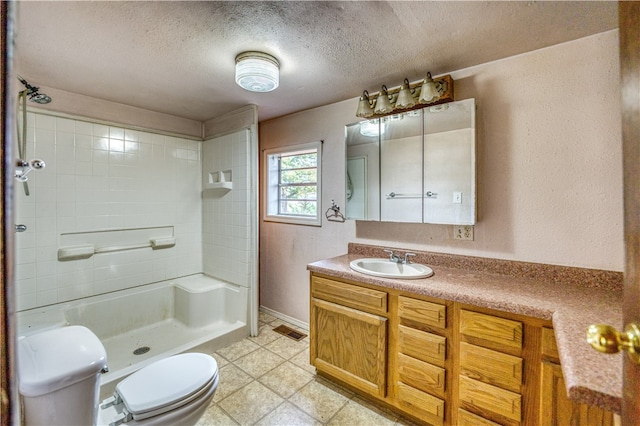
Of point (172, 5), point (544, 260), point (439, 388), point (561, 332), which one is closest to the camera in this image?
point (561, 332)

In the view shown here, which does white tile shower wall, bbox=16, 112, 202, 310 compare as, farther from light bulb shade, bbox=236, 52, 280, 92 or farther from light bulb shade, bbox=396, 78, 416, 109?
light bulb shade, bbox=396, 78, 416, 109

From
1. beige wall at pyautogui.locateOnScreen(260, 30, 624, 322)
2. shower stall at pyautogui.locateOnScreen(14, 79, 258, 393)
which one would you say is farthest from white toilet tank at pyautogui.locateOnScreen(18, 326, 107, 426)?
beige wall at pyautogui.locateOnScreen(260, 30, 624, 322)

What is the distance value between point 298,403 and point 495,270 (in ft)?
4.96

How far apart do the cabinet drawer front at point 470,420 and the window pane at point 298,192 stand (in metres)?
1.91

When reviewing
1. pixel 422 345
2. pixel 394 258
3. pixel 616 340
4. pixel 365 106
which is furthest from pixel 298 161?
pixel 616 340

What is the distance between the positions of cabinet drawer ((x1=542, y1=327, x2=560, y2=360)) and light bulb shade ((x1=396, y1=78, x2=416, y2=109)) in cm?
149

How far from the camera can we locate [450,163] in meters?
1.87

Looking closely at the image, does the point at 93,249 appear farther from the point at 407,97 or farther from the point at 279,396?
the point at 407,97

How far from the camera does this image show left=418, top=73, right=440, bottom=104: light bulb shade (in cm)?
183

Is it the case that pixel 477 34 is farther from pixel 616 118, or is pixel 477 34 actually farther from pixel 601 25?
pixel 616 118

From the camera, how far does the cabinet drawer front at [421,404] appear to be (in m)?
1.50

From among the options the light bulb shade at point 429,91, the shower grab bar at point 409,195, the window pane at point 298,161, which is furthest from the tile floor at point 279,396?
the light bulb shade at point 429,91

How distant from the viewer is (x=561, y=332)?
97 centimetres

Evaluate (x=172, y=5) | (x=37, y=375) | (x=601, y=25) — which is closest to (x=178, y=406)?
(x=37, y=375)
